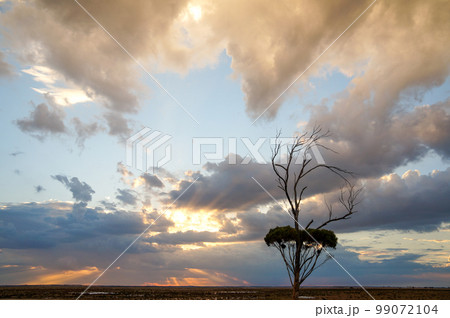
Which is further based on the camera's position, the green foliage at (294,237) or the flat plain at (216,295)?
the flat plain at (216,295)

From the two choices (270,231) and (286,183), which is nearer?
(286,183)

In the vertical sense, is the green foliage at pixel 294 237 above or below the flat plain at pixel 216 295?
above

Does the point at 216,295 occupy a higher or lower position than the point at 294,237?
lower

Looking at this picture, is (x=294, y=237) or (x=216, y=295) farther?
(x=216, y=295)

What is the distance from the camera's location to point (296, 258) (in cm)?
1761

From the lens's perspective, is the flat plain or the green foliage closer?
the green foliage

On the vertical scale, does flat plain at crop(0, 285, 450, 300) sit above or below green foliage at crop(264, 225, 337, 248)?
below

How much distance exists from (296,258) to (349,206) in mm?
3829
